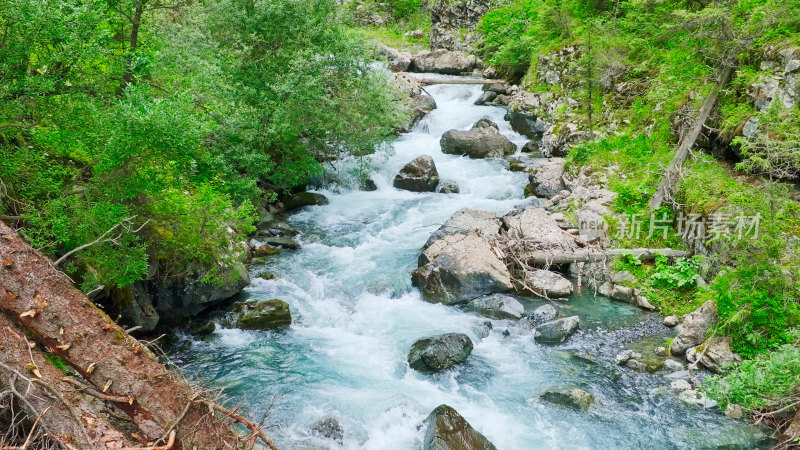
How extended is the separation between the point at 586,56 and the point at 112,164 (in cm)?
1569

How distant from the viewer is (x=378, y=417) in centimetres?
848

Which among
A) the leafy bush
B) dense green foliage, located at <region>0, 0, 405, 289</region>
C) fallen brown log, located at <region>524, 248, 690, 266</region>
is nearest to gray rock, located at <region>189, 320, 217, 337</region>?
dense green foliage, located at <region>0, 0, 405, 289</region>

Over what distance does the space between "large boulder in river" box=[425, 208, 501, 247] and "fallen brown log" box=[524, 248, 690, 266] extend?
1.36m

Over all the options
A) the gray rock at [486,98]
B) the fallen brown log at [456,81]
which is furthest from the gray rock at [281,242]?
the fallen brown log at [456,81]

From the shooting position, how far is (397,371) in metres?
9.92

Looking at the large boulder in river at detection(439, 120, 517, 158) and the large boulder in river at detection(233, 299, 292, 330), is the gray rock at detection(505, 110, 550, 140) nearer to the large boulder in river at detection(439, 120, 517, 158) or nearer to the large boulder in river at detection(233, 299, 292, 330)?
the large boulder in river at detection(439, 120, 517, 158)

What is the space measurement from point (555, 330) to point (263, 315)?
645 centimetres

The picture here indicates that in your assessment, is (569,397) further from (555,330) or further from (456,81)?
(456,81)

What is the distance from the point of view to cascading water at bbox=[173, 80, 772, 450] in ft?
26.9

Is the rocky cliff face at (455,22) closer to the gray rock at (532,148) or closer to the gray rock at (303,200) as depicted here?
the gray rock at (532,148)

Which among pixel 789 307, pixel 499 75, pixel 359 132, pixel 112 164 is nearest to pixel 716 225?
pixel 789 307

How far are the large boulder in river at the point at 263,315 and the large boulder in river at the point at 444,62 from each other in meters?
24.7

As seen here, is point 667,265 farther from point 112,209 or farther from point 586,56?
point 112,209

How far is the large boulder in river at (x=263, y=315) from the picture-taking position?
11.2 meters
